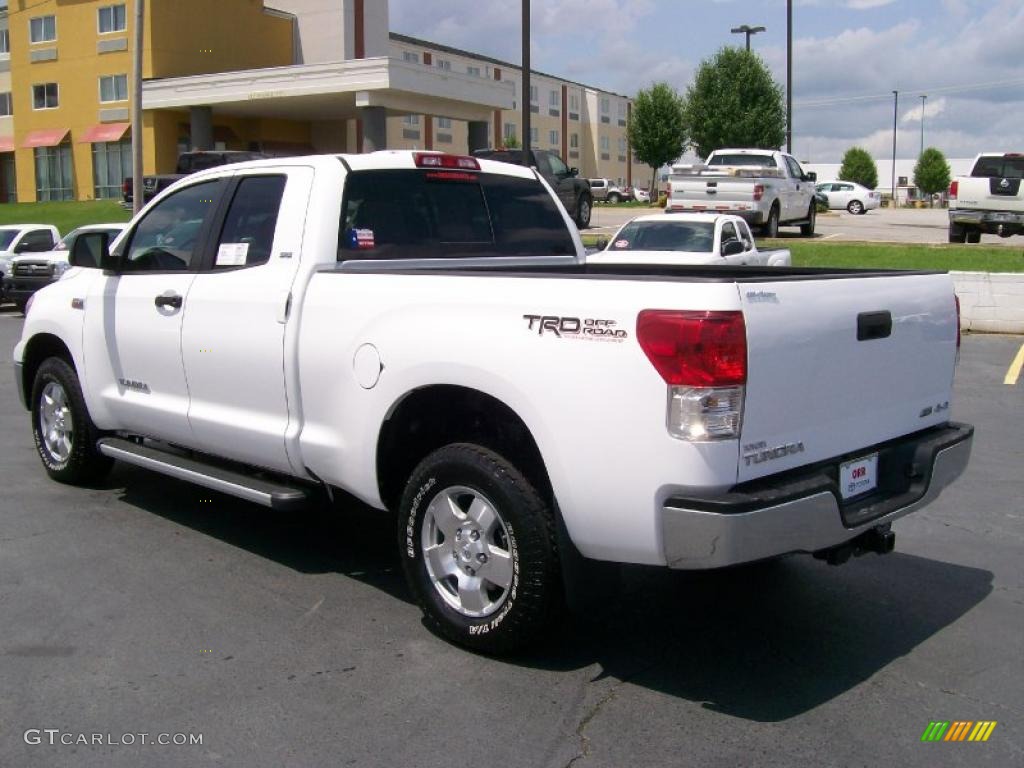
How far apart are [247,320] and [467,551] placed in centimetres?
170

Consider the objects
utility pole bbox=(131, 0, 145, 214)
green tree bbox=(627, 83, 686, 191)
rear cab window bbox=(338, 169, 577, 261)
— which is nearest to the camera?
rear cab window bbox=(338, 169, 577, 261)

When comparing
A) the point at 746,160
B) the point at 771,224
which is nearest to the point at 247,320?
the point at 771,224

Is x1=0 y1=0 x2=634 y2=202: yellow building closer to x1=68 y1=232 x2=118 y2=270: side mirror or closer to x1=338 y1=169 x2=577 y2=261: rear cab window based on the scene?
x1=68 y1=232 x2=118 y2=270: side mirror

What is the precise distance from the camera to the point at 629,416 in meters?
3.75

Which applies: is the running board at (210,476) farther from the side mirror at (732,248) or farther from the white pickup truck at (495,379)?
the side mirror at (732,248)

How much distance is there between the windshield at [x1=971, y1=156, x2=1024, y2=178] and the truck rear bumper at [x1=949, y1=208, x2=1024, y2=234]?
98cm

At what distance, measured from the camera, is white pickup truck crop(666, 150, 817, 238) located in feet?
71.9

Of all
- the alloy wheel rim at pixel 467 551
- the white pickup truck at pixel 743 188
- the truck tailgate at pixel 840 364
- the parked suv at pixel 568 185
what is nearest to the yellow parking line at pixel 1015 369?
the truck tailgate at pixel 840 364

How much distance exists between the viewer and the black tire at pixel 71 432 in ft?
22.1

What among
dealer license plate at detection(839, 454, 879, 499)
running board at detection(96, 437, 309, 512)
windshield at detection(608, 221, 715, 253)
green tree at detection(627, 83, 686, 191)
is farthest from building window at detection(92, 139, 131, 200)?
dealer license plate at detection(839, 454, 879, 499)

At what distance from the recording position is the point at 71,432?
6.87 metres

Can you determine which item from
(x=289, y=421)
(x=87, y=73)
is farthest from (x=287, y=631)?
(x=87, y=73)

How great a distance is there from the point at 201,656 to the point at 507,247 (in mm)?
2727

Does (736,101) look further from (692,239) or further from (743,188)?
(692,239)
